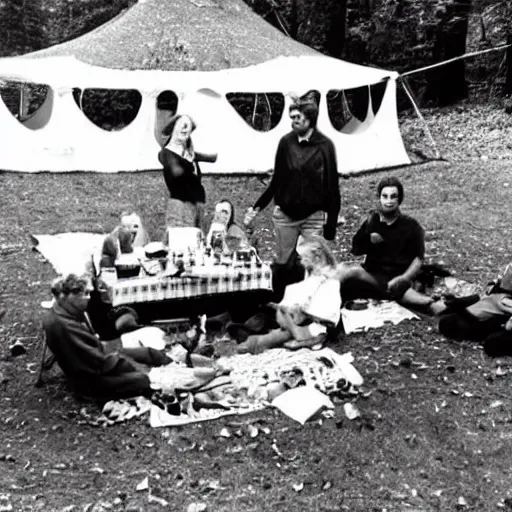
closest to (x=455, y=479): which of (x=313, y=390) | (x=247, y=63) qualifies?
(x=313, y=390)

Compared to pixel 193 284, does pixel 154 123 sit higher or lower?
higher

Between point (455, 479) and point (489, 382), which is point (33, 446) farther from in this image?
point (489, 382)

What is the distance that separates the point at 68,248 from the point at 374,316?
3899mm

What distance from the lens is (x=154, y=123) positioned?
14289mm

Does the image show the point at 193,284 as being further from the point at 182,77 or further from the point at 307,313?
the point at 182,77

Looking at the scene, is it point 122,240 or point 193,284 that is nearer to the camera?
point 193,284

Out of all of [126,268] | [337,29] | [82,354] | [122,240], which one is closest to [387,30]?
[337,29]

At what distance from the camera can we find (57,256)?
361 inches

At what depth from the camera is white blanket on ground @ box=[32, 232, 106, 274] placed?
8.80 meters

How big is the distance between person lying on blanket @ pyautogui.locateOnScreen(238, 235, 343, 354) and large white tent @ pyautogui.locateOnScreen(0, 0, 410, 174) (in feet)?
26.1

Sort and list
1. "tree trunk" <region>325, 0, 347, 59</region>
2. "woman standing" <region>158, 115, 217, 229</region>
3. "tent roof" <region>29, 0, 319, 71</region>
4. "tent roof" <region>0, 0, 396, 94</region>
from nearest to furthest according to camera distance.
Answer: "woman standing" <region>158, 115, 217, 229</region>, "tent roof" <region>0, 0, 396, 94</region>, "tent roof" <region>29, 0, 319, 71</region>, "tree trunk" <region>325, 0, 347, 59</region>

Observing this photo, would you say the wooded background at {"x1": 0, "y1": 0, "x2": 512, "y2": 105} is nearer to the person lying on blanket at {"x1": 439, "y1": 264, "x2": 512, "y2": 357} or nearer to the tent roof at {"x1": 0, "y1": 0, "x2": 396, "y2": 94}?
the tent roof at {"x1": 0, "y1": 0, "x2": 396, "y2": 94}

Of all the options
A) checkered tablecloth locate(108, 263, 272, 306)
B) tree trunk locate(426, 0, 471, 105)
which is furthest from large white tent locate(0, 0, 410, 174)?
checkered tablecloth locate(108, 263, 272, 306)

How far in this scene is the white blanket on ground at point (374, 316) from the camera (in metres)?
7.02
